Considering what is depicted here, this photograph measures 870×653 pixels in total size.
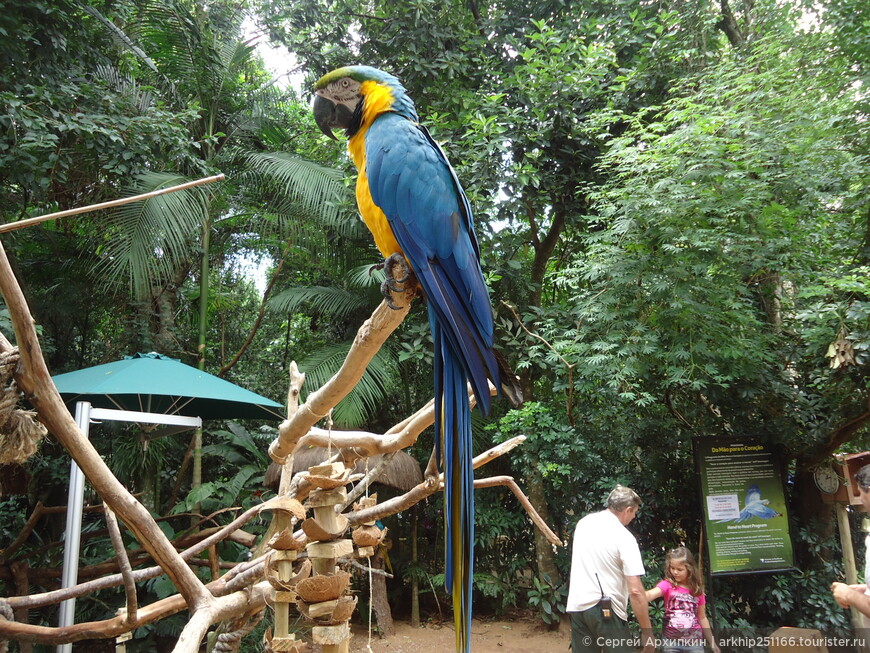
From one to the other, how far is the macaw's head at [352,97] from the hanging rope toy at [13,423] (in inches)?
36.8

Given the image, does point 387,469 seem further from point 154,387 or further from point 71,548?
point 71,548

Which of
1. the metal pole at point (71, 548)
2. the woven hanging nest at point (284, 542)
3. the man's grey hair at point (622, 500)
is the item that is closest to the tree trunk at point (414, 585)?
the man's grey hair at point (622, 500)

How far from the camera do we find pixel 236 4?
5.20 m

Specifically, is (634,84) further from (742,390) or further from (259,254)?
(259,254)

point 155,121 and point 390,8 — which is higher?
point 390,8

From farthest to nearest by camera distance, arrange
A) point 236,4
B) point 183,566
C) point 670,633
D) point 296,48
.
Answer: point 236,4
point 296,48
point 670,633
point 183,566

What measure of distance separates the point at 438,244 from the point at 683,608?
239 centimetres

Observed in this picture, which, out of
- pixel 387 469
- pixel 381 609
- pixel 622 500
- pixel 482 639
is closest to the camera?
pixel 622 500

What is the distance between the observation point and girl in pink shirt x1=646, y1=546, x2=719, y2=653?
2613 mm

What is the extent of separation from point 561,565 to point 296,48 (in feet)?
14.5

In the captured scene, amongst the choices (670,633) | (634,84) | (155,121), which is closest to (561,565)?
(670,633)

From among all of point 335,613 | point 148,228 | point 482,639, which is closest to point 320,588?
point 335,613

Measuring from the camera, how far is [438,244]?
4.20 feet

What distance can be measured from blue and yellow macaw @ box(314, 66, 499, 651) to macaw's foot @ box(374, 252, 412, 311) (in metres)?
0.02
